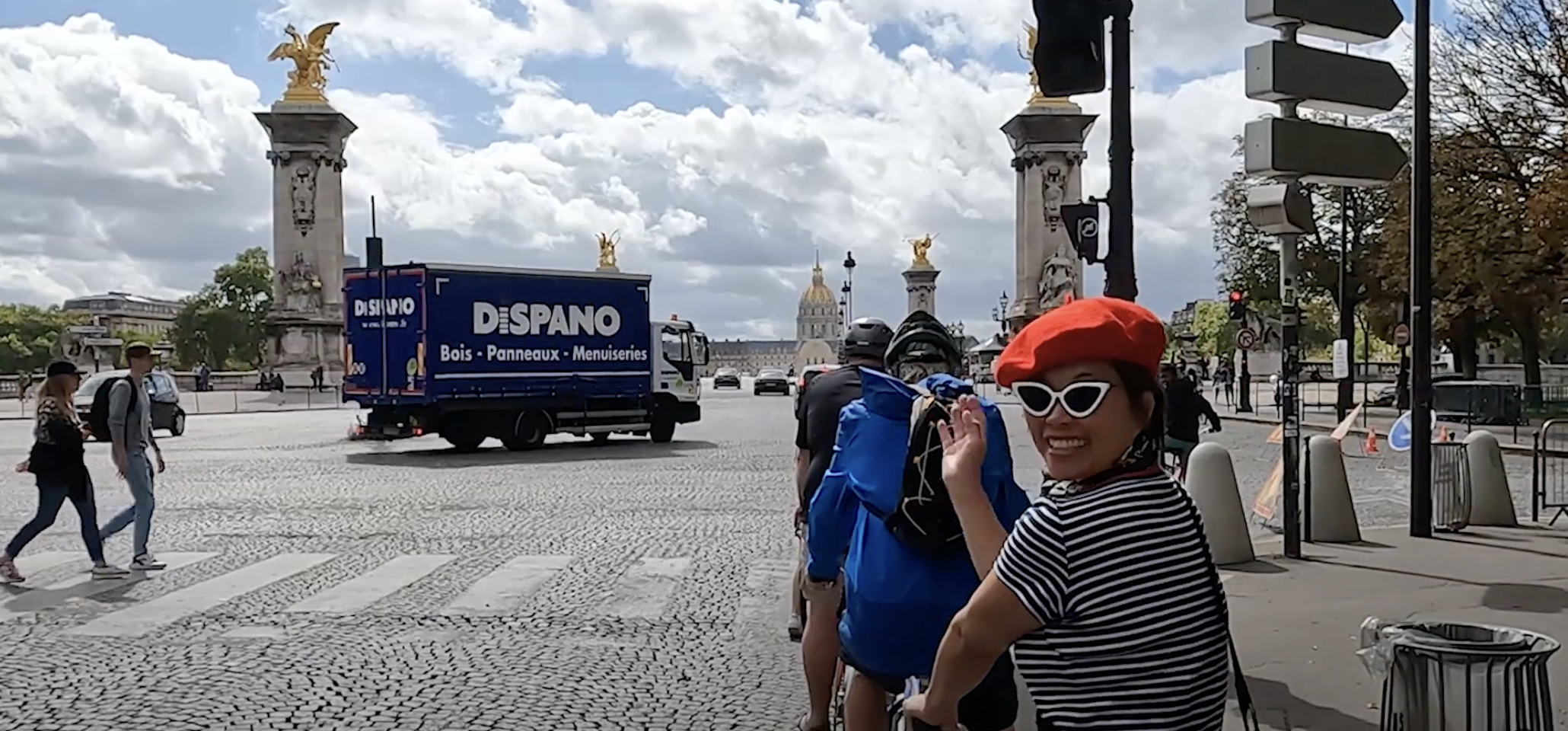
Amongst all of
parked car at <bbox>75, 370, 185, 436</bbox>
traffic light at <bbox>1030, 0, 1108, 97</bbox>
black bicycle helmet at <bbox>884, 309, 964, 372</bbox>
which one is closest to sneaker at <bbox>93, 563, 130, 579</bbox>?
traffic light at <bbox>1030, 0, 1108, 97</bbox>

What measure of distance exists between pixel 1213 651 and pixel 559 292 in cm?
2476

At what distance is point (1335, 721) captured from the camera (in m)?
6.05

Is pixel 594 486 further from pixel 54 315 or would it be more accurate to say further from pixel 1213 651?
pixel 54 315

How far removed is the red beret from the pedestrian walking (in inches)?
365

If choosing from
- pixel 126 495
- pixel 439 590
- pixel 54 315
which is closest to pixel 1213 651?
pixel 439 590

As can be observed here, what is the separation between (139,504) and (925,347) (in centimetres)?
802

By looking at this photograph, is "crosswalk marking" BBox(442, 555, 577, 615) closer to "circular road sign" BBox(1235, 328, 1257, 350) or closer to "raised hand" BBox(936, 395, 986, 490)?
"raised hand" BBox(936, 395, 986, 490)

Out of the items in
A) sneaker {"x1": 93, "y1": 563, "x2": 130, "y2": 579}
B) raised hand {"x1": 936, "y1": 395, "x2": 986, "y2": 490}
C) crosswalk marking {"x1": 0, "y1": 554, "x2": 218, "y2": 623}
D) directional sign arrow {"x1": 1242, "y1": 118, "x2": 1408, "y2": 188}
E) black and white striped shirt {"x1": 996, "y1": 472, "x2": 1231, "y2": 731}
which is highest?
directional sign arrow {"x1": 1242, "y1": 118, "x2": 1408, "y2": 188}

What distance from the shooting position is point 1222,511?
33.9ft

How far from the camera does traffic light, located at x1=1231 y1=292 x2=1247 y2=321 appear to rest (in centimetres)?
3272

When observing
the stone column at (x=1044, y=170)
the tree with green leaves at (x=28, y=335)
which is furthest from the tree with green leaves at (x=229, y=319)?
the stone column at (x=1044, y=170)

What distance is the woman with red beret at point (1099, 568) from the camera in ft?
8.31

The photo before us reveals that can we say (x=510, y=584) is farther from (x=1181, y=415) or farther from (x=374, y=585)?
(x=1181, y=415)

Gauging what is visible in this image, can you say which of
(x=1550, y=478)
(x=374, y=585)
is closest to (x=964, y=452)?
(x=374, y=585)
